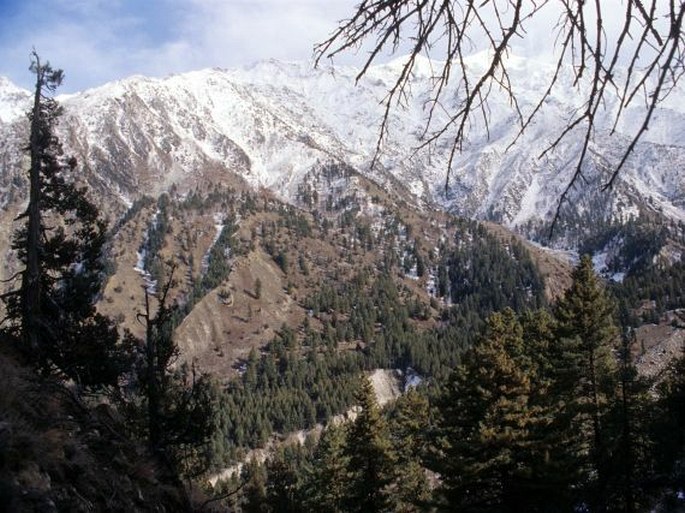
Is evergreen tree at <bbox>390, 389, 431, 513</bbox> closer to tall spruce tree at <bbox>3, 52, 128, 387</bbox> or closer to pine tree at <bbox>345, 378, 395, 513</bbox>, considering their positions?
pine tree at <bbox>345, 378, 395, 513</bbox>

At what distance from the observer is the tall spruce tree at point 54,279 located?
14.3 m

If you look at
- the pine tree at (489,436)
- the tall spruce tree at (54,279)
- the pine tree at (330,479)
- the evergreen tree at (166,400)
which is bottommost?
the pine tree at (330,479)

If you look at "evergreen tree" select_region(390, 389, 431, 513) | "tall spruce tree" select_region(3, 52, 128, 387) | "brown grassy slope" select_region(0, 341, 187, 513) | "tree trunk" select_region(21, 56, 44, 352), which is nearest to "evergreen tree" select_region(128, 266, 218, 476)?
"tall spruce tree" select_region(3, 52, 128, 387)

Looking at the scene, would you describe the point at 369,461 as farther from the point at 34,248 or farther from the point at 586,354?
the point at 34,248

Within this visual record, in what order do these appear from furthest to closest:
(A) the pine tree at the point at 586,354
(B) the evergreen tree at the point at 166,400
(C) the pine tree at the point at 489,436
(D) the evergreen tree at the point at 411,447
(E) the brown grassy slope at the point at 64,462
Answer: (D) the evergreen tree at the point at 411,447, (A) the pine tree at the point at 586,354, (C) the pine tree at the point at 489,436, (B) the evergreen tree at the point at 166,400, (E) the brown grassy slope at the point at 64,462

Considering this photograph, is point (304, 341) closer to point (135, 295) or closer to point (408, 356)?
point (408, 356)

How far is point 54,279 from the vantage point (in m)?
17.1

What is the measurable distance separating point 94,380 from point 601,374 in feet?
62.2

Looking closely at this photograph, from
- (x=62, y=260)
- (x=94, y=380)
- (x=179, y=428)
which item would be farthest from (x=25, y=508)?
(x=62, y=260)

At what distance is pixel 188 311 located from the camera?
6304 inches

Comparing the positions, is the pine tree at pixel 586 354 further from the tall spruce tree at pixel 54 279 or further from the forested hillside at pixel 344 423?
the tall spruce tree at pixel 54 279

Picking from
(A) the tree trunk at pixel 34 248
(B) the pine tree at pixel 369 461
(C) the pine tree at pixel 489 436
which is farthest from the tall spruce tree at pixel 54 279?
(B) the pine tree at pixel 369 461

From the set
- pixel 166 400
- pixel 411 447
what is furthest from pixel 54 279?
pixel 411 447

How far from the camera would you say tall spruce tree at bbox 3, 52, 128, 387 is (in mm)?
14252
